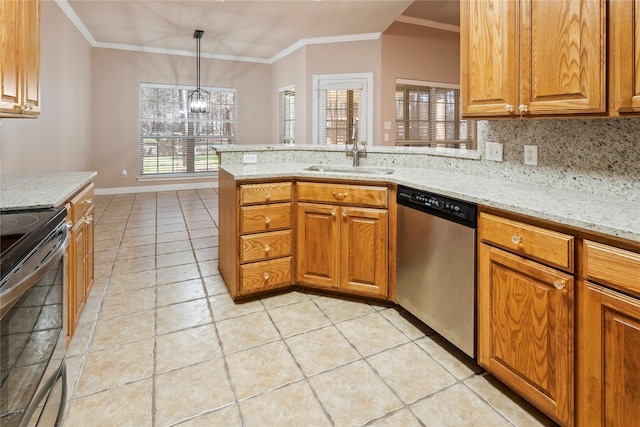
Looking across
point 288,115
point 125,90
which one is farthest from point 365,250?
point 125,90

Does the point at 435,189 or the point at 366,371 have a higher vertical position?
the point at 435,189

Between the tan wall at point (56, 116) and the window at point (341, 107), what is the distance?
3.64m

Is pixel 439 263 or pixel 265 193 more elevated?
pixel 265 193

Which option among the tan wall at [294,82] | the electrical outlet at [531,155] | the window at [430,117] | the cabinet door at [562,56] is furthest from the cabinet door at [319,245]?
the tan wall at [294,82]

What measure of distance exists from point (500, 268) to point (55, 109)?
5.16 meters

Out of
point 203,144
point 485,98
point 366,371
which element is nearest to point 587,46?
point 485,98

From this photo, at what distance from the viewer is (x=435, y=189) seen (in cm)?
196

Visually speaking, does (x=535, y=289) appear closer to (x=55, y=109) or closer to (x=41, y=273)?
(x=41, y=273)

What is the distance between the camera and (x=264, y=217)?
8.32 feet

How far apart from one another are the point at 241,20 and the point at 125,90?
9.99 ft

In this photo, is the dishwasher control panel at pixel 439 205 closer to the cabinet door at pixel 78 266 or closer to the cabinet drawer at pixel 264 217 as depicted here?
the cabinet drawer at pixel 264 217

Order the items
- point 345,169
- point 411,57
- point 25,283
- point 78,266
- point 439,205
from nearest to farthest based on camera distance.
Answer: point 25,283
point 439,205
point 78,266
point 345,169
point 411,57

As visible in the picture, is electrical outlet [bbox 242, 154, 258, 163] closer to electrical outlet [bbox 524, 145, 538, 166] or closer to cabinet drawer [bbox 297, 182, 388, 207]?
cabinet drawer [bbox 297, 182, 388, 207]

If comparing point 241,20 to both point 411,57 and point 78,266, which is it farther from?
point 78,266
